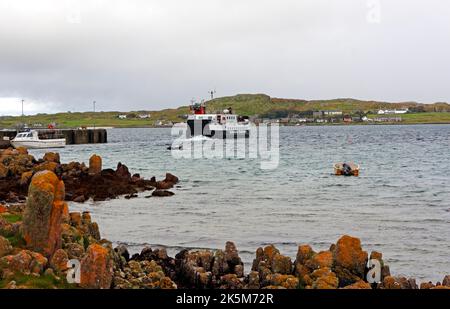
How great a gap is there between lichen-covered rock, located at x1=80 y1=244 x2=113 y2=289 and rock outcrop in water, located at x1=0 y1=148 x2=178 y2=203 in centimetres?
2392

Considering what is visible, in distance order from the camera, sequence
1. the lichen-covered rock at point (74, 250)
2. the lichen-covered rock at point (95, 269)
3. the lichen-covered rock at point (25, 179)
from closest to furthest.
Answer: the lichen-covered rock at point (95, 269) < the lichen-covered rock at point (74, 250) < the lichen-covered rock at point (25, 179)

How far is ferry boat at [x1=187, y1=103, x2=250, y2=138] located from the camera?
13425 centimetres

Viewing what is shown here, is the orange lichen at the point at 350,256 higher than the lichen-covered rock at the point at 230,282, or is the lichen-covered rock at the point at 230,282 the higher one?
the orange lichen at the point at 350,256

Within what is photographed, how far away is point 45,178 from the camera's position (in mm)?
16750

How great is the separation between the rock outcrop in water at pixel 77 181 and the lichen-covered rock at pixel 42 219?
21.7 metres

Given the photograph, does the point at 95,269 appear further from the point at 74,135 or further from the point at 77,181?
the point at 74,135

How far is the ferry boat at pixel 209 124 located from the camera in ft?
440

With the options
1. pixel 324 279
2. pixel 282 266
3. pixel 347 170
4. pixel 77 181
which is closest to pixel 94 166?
pixel 77 181

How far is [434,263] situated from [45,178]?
15.1 meters

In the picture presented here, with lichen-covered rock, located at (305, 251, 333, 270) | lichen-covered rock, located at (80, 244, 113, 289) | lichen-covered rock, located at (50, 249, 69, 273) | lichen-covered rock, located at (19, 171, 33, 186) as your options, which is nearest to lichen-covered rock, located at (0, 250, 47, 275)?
lichen-covered rock, located at (50, 249, 69, 273)

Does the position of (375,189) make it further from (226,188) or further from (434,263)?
(434,263)

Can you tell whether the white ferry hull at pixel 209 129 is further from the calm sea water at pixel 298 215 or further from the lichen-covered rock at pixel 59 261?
the lichen-covered rock at pixel 59 261

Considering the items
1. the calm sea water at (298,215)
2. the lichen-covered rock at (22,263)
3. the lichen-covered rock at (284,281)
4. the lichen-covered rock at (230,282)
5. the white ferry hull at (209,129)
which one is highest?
the white ferry hull at (209,129)

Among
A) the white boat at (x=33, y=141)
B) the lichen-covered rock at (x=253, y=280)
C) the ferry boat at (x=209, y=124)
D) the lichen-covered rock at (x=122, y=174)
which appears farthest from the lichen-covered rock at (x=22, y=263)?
the ferry boat at (x=209, y=124)
